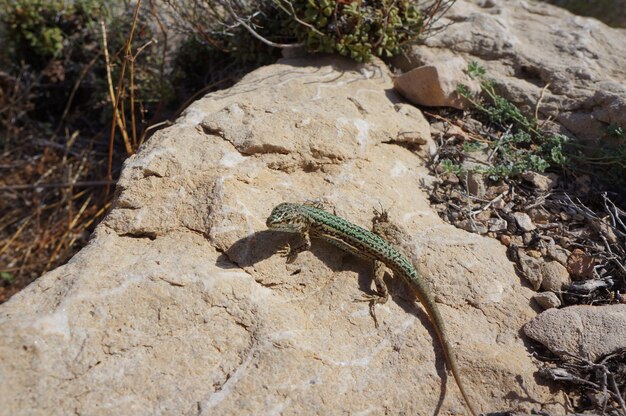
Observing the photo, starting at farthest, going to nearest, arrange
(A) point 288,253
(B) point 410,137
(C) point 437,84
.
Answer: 1. (C) point 437,84
2. (B) point 410,137
3. (A) point 288,253

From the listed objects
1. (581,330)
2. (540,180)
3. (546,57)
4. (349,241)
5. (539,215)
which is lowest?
(581,330)

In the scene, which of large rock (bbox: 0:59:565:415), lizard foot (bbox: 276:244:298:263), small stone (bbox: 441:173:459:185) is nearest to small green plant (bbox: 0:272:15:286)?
large rock (bbox: 0:59:565:415)

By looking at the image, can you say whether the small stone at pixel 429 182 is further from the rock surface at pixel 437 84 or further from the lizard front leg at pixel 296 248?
the lizard front leg at pixel 296 248

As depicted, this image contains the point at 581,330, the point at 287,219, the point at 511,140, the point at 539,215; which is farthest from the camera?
the point at 511,140

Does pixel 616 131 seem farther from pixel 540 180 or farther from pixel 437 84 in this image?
Result: pixel 437 84

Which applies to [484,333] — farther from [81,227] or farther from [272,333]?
[81,227]

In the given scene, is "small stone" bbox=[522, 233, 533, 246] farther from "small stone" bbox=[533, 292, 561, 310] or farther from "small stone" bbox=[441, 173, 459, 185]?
"small stone" bbox=[441, 173, 459, 185]

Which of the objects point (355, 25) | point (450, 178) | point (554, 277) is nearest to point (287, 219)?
point (450, 178)
